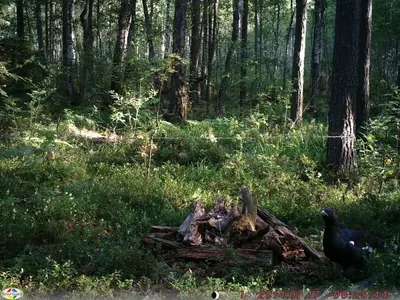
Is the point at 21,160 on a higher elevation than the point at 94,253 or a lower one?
higher

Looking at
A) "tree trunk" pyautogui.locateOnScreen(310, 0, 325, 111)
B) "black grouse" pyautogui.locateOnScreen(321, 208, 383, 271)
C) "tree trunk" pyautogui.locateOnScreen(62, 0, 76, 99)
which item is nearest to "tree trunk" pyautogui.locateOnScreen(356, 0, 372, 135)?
"tree trunk" pyautogui.locateOnScreen(310, 0, 325, 111)

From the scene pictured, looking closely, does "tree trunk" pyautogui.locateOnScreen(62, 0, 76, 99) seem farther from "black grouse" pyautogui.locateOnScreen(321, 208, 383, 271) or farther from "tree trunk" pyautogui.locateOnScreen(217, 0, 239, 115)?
"black grouse" pyautogui.locateOnScreen(321, 208, 383, 271)

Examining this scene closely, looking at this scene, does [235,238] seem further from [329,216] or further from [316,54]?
[316,54]

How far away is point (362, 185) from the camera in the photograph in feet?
27.1

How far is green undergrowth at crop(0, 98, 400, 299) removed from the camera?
4.84 meters

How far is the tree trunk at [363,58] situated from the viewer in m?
12.0

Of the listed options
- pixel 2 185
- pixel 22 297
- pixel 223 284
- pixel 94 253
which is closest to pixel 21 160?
pixel 2 185

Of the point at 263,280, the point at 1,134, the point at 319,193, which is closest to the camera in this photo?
the point at 263,280

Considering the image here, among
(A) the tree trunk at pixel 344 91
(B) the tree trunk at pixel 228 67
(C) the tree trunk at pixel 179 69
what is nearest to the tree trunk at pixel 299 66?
(B) the tree trunk at pixel 228 67

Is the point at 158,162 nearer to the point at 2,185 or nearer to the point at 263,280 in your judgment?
the point at 2,185

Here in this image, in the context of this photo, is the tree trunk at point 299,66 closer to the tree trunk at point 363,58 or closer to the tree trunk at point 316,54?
the tree trunk at point 363,58

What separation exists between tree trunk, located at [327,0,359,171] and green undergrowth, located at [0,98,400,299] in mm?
382

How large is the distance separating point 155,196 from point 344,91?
4357 millimetres

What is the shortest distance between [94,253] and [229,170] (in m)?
4.23
